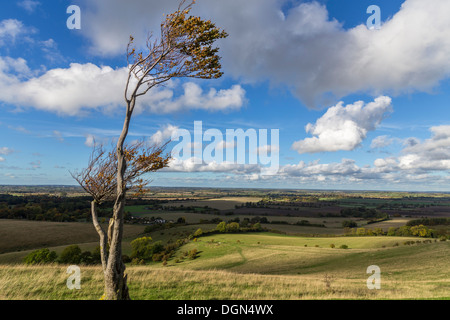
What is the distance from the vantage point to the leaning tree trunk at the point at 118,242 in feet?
30.1

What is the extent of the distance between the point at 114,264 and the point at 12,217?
394ft

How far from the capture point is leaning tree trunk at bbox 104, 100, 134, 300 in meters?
9.18

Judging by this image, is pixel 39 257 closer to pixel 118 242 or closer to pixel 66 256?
pixel 66 256

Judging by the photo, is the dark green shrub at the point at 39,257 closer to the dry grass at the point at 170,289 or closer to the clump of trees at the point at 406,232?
the dry grass at the point at 170,289

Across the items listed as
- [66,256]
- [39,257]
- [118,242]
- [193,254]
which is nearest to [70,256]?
[66,256]

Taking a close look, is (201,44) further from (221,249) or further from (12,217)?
(12,217)

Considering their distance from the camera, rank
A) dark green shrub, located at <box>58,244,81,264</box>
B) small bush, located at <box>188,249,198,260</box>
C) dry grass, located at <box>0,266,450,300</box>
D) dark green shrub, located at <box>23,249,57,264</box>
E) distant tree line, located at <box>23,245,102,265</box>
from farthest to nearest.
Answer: small bush, located at <box>188,249,198,260</box>, dark green shrub, located at <box>58,244,81,264</box>, distant tree line, located at <box>23,245,102,265</box>, dark green shrub, located at <box>23,249,57,264</box>, dry grass, located at <box>0,266,450,300</box>

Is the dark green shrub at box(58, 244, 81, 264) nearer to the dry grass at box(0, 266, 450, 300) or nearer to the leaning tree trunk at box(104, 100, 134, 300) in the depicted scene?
the dry grass at box(0, 266, 450, 300)

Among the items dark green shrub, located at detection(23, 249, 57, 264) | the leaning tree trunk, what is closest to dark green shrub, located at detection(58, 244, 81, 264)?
dark green shrub, located at detection(23, 249, 57, 264)

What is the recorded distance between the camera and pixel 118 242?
9.38 m

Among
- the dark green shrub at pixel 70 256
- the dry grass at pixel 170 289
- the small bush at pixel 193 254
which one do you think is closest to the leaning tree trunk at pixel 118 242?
the dry grass at pixel 170 289

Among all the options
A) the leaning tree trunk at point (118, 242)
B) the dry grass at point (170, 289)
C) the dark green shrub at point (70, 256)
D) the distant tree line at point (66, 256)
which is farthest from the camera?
the dark green shrub at point (70, 256)
